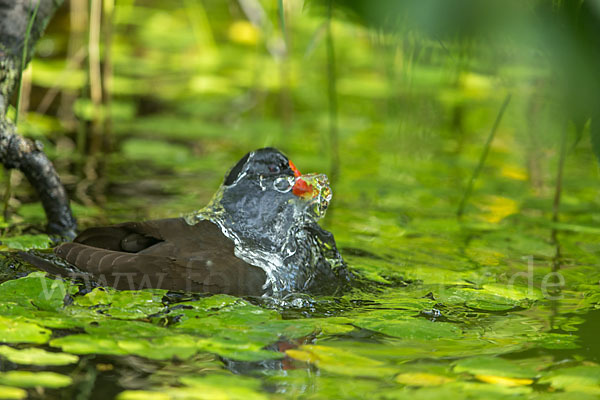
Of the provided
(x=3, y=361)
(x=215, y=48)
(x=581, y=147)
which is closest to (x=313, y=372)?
(x=3, y=361)

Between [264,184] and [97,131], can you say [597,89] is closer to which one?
[264,184]

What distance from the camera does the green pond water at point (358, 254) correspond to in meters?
2.37

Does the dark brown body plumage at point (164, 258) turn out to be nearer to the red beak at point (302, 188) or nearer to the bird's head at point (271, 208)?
the bird's head at point (271, 208)

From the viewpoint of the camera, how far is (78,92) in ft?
25.7

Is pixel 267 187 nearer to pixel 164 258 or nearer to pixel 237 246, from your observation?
pixel 237 246

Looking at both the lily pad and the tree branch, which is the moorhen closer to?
the lily pad

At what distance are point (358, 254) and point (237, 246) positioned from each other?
85 cm

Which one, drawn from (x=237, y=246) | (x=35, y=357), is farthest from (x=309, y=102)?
(x=35, y=357)

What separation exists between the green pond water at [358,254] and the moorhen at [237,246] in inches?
3.0

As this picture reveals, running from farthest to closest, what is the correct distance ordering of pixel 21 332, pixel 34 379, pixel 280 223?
pixel 280 223
pixel 21 332
pixel 34 379

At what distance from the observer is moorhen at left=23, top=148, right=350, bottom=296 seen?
119 inches

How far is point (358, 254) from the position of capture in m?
4.01

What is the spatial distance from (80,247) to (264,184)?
85 cm

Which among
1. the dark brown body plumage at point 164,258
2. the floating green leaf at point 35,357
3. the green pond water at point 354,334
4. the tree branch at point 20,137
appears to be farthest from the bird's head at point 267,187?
the floating green leaf at point 35,357
